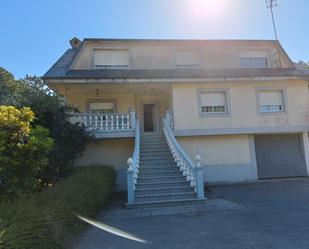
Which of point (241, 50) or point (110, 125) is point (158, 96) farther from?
point (241, 50)

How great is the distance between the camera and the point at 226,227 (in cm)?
676

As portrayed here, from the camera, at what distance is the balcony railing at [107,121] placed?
13.7 meters

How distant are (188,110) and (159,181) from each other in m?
5.19

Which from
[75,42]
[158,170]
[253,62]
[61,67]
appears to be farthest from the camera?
[75,42]

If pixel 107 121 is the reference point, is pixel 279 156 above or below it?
below

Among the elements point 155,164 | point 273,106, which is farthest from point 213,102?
point 155,164

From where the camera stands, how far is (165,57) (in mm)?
17422

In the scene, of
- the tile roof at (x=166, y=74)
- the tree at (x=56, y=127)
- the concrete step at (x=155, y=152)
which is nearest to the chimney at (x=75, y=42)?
the tile roof at (x=166, y=74)

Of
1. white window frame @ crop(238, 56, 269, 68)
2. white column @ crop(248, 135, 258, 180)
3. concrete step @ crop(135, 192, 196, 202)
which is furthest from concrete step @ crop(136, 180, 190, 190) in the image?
white window frame @ crop(238, 56, 269, 68)

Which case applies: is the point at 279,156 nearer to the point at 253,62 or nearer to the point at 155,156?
the point at 253,62

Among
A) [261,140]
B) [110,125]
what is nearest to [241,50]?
[261,140]

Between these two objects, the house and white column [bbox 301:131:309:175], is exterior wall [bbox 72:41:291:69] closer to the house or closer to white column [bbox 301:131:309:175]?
the house

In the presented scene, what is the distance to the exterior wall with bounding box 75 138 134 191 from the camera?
14.6 meters

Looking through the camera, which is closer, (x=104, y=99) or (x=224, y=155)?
(x=224, y=155)
